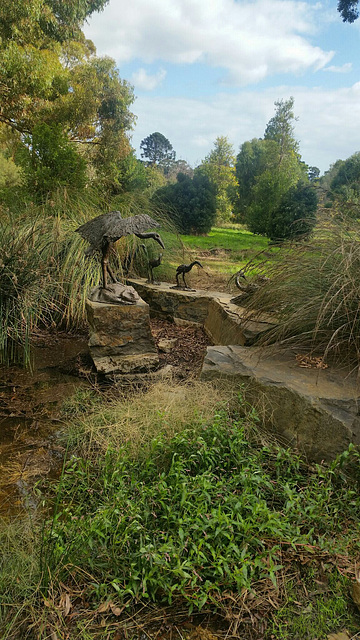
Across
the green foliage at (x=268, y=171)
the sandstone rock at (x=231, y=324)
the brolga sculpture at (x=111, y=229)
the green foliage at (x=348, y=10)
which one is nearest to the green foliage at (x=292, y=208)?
Result: the green foliage at (x=268, y=171)

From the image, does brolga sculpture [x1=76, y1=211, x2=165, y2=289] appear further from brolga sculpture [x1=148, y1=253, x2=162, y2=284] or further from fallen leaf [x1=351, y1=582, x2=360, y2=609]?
fallen leaf [x1=351, y1=582, x2=360, y2=609]

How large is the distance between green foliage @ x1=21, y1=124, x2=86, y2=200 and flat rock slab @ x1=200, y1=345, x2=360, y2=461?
5108 millimetres

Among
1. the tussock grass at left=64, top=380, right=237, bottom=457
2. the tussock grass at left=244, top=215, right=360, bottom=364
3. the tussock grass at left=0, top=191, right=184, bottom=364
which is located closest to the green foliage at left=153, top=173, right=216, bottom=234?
the tussock grass at left=0, top=191, right=184, bottom=364

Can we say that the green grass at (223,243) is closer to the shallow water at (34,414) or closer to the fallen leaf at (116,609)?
the shallow water at (34,414)

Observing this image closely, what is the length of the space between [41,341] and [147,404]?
2351 millimetres

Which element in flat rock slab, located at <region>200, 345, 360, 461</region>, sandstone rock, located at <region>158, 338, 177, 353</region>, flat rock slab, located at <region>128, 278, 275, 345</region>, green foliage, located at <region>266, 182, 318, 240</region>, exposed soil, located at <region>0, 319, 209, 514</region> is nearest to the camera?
flat rock slab, located at <region>200, 345, 360, 461</region>

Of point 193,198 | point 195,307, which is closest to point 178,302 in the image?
A: point 195,307

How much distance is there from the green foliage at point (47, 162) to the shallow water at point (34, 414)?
3122 millimetres

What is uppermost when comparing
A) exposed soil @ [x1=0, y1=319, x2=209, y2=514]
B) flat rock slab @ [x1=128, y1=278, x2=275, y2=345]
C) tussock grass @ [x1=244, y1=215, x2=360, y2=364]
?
tussock grass @ [x1=244, y1=215, x2=360, y2=364]

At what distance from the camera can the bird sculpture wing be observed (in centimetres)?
373

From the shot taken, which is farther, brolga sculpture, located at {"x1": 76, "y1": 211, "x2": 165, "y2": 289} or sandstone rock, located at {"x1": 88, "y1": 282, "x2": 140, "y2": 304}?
sandstone rock, located at {"x1": 88, "y1": 282, "x2": 140, "y2": 304}

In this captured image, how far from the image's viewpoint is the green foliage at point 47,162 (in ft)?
21.6

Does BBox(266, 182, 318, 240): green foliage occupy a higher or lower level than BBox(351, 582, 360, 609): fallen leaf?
higher

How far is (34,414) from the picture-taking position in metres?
3.08
